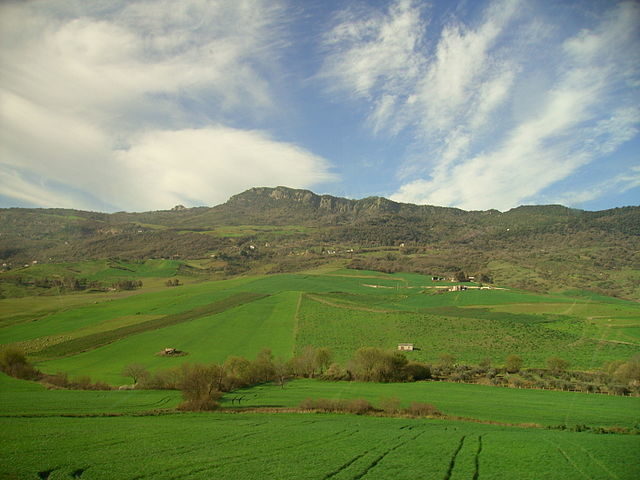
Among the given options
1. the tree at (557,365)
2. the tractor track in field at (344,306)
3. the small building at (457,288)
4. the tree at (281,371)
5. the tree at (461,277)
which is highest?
the tree at (461,277)

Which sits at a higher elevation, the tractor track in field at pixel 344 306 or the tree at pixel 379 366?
the tractor track in field at pixel 344 306

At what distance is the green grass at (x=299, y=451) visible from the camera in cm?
1664

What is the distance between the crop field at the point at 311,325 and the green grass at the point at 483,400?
13.0m

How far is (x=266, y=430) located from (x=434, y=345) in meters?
47.0

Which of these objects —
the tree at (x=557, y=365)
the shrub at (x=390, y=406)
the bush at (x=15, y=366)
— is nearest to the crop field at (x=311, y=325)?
the tree at (x=557, y=365)

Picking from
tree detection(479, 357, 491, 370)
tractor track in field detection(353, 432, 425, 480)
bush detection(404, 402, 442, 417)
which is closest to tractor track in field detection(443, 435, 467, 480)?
tractor track in field detection(353, 432, 425, 480)

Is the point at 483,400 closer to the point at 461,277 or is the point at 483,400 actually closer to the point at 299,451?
the point at 299,451

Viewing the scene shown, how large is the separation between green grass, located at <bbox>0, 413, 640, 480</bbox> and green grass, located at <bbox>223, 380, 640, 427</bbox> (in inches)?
247

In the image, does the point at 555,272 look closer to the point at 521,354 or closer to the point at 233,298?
the point at 521,354

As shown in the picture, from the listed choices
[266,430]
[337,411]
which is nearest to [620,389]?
[337,411]

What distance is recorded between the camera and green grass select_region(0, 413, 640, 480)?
16.6m

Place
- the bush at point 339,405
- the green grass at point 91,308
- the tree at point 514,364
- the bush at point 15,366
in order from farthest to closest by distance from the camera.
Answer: the green grass at point 91,308
the tree at point 514,364
the bush at point 15,366
the bush at point 339,405

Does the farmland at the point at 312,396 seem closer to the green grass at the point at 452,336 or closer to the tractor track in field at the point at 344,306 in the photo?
the green grass at the point at 452,336

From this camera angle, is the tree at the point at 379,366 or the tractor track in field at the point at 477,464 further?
the tree at the point at 379,366
